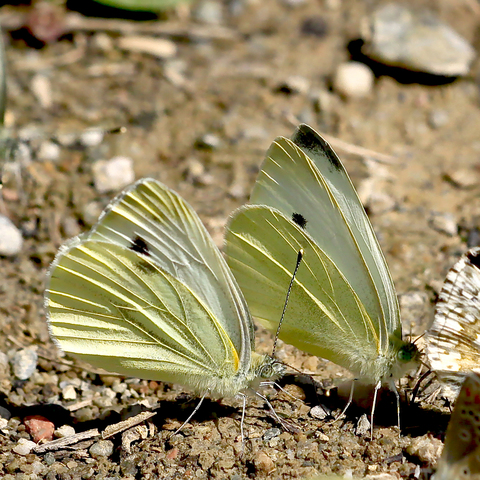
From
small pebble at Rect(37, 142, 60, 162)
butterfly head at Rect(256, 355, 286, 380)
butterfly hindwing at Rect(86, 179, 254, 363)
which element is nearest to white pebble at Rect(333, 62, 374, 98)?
small pebble at Rect(37, 142, 60, 162)

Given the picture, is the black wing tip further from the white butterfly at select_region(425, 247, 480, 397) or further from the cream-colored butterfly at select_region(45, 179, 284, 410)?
the cream-colored butterfly at select_region(45, 179, 284, 410)

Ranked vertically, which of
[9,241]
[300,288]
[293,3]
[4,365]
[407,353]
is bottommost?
[4,365]

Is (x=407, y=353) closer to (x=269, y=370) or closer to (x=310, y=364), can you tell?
(x=269, y=370)

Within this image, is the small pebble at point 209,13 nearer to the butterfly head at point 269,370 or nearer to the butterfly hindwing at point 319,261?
the butterfly hindwing at point 319,261

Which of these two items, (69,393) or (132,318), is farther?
(69,393)

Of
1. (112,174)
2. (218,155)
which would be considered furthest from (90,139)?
(218,155)

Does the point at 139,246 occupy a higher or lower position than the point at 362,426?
higher
